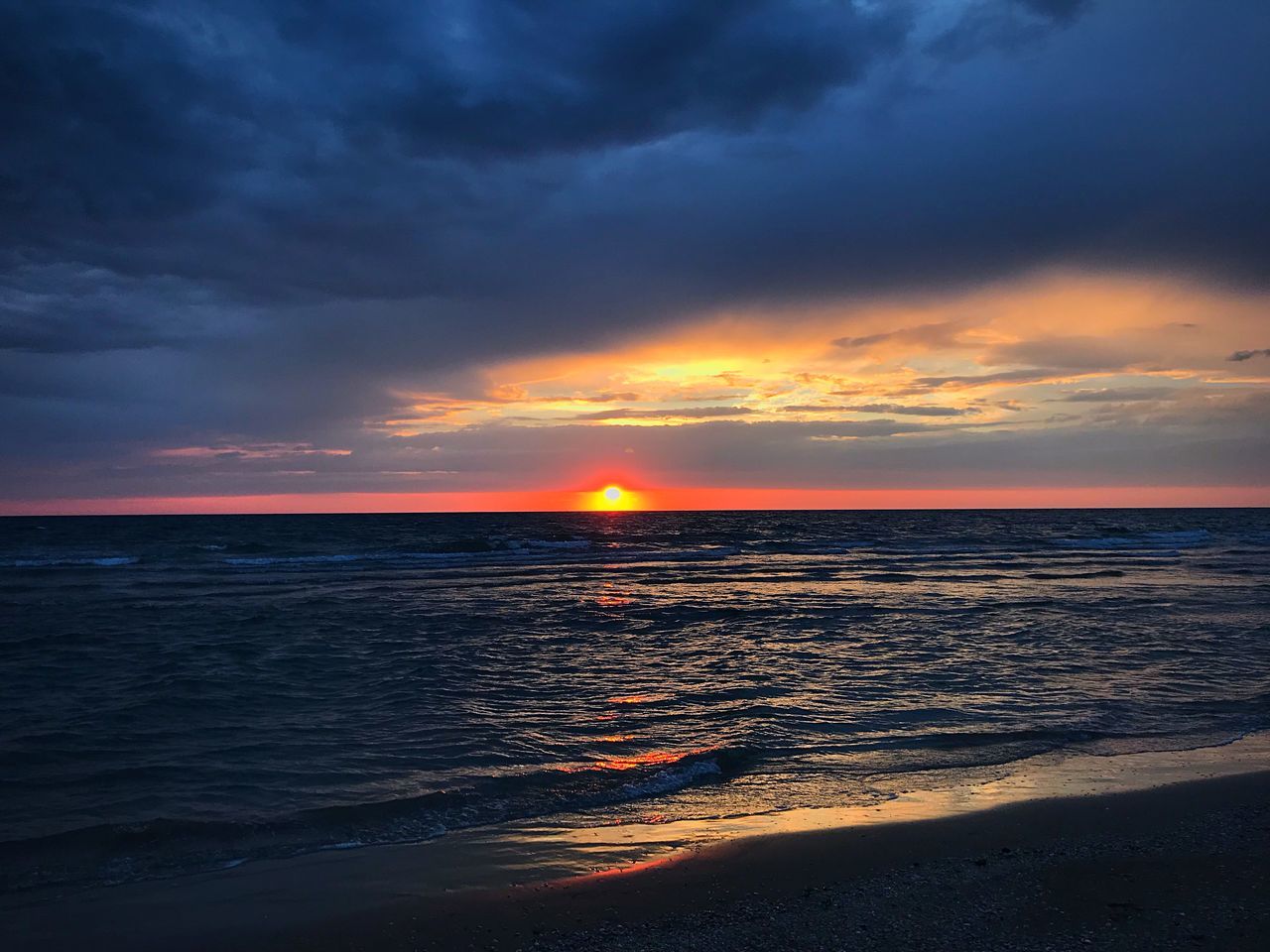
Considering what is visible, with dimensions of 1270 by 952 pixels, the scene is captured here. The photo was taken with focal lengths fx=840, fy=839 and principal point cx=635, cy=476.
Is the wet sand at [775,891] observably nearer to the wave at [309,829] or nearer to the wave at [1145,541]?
the wave at [309,829]

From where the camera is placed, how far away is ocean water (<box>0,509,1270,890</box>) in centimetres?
949

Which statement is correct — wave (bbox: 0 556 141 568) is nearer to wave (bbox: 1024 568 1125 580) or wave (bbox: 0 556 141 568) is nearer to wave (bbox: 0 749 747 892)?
wave (bbox: 0 749 747 892)

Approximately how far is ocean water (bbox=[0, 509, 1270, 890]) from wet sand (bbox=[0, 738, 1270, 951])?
838mm

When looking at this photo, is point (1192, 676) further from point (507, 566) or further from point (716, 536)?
point (716, 536)

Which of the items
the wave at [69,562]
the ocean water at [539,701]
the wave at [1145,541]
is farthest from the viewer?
the wave at [1145,541]

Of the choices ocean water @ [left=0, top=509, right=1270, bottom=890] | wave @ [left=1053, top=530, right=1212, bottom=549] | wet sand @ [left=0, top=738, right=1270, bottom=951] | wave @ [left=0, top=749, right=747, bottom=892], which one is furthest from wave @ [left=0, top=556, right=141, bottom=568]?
wave @ [left=1053, top=530, right=1212, bottom=549]

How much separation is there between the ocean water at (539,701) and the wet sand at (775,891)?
84 cm

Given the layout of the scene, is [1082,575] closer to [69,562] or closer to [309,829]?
[309,829]

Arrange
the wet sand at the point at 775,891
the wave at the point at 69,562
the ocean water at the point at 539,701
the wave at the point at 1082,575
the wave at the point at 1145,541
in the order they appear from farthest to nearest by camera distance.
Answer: the wave at the point at 1145,541 < the wave at the point at 69,562 < the wave at the point at 1082,575 < the ocean water at the point at 539,701 < the wet sand at the point at 775,891

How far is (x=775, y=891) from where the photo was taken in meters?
6.92

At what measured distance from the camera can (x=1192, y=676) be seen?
16.5 m

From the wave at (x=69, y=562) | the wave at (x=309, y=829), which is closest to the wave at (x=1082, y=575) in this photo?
the wave at (x=309, y=829)

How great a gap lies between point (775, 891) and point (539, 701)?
28.6ft

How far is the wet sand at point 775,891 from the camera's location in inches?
243
